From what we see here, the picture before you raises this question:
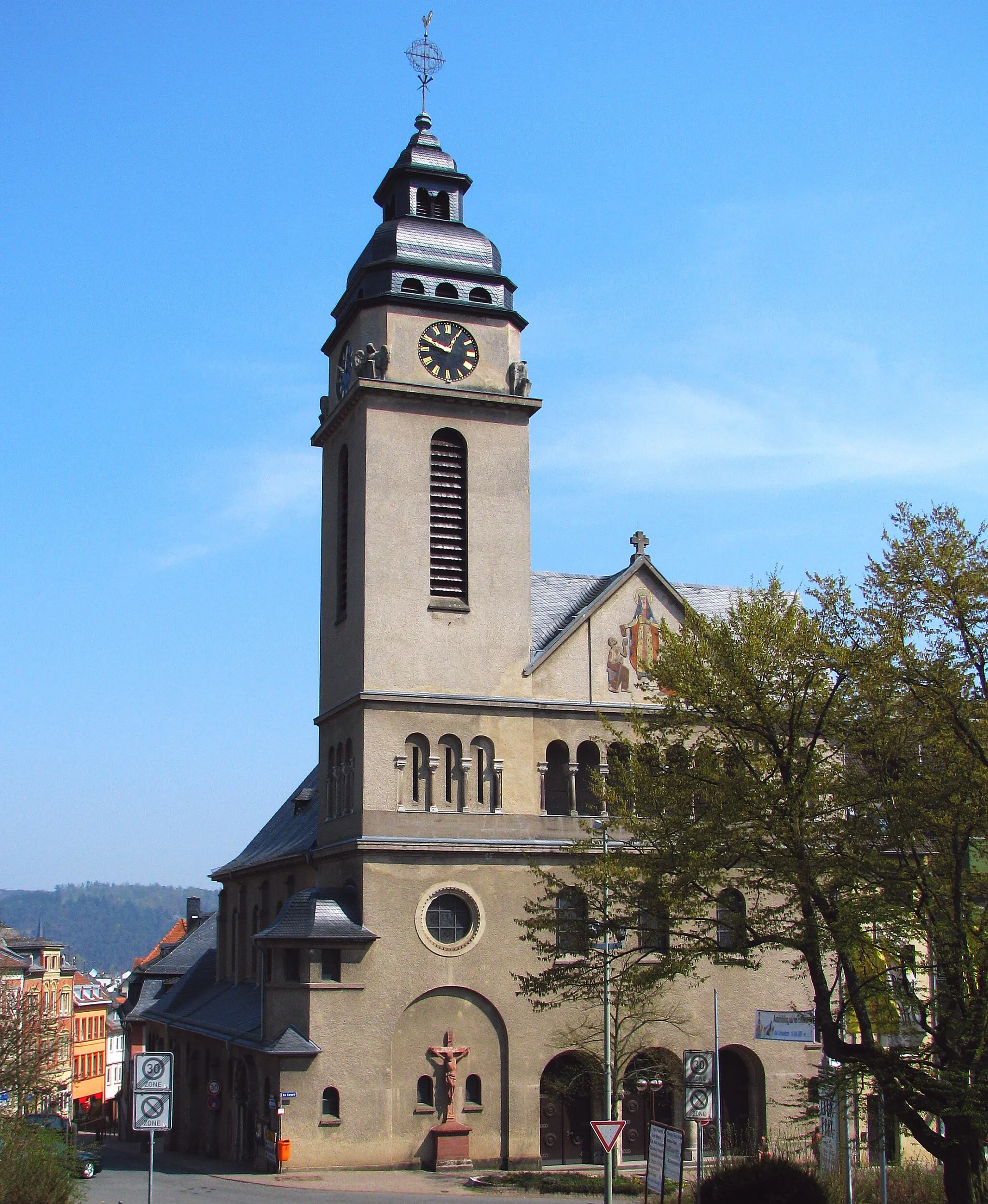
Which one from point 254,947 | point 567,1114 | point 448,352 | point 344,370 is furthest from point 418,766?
point 254,947

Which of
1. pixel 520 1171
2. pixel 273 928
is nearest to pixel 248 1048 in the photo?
pixel 273 928

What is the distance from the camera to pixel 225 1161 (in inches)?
1604

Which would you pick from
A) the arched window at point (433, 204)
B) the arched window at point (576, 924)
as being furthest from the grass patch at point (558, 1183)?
the arched window at point (433, 204)

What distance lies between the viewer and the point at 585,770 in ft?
129

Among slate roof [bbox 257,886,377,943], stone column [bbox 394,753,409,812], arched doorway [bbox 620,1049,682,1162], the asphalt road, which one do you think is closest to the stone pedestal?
the asphalt road

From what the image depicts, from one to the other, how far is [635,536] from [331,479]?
9.34 metres

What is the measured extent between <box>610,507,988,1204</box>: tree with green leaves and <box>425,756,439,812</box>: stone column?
1290 centimetres

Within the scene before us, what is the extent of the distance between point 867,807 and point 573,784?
16.0 meters

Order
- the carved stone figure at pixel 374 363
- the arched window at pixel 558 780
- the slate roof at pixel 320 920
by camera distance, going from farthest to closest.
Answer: the carved stone figure at pixel 374 363 → the arched window at pixel 558 780 → the slate roof at pixel 320 920

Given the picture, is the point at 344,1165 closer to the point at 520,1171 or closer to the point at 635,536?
the point at 520,1171

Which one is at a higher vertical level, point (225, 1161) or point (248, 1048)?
point (248, 1048)

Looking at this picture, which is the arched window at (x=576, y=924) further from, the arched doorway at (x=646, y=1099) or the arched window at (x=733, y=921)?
the arched doorway at (x=646, y=1099)

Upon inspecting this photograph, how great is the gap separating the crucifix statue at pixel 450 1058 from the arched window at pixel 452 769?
5.89 meters

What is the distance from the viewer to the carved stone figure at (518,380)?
40719 millimetres
